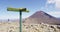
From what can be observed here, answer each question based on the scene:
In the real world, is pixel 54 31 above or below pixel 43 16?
below

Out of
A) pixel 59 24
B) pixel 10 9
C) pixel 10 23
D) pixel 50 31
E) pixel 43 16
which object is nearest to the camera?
pixel 10 9

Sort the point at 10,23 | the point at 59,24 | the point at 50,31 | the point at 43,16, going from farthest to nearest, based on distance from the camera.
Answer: the point at 43,16 → the point at 59,24 → the point at 10,23 → the point at 50,31

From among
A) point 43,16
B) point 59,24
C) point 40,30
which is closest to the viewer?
point 40,30

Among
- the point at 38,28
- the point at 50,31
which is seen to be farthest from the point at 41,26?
the point at 50,31

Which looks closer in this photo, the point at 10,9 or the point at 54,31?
the point at 10,9

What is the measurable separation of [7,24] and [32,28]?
684 mm

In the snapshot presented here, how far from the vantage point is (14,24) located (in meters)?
3.83

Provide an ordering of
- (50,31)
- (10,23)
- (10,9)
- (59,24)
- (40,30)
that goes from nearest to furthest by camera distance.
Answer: (10,9) → (50,31) → (40,30) → (10,23) → (59,24)

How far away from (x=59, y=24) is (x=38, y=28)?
878 millimetres

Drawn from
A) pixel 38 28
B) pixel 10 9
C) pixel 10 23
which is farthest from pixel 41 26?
pixel 10 9

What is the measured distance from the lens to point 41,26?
390 cm

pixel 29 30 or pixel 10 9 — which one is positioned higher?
pixel 10 9

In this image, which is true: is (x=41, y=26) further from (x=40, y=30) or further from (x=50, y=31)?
(x=50, y=31)

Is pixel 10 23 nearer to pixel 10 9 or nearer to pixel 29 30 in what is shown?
pixel 29 30
